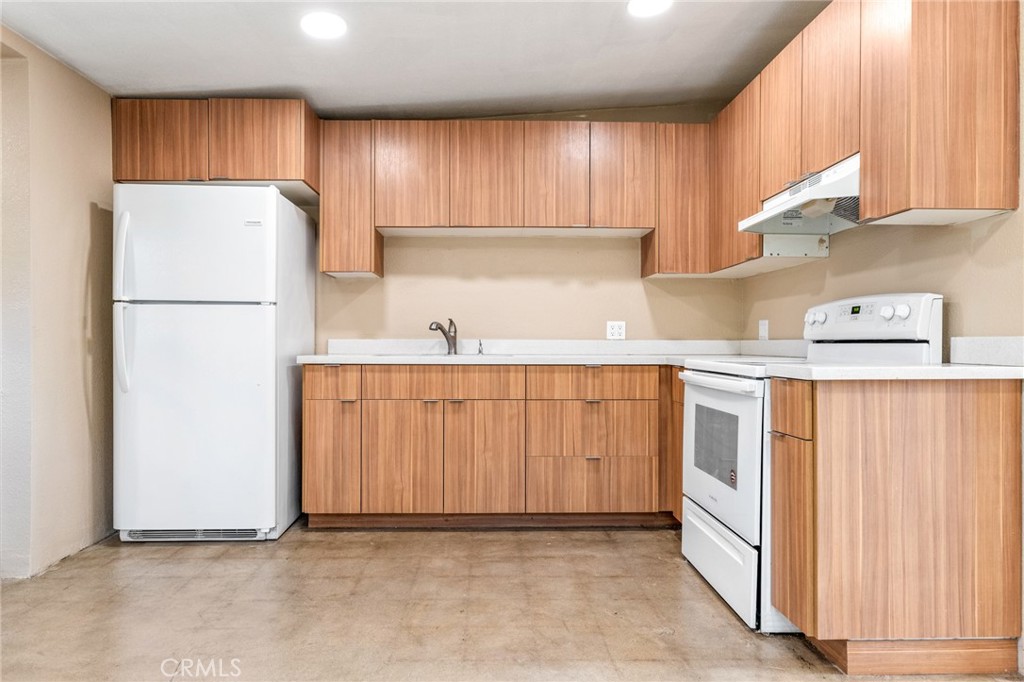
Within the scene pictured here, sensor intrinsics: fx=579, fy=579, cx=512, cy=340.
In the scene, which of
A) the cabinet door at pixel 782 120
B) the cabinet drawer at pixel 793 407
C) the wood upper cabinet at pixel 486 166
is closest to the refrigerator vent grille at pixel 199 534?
the wood upper cabinet at pixel 486 166

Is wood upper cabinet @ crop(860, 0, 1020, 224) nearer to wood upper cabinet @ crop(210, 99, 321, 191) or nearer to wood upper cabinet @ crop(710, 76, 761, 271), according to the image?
wood upper cabinet @ crop(710, 76, 761, 271)

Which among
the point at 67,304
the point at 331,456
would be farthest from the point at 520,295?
the point at 67,304

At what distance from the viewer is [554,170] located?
326 centimetres

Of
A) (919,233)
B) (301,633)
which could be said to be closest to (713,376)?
(919,233)

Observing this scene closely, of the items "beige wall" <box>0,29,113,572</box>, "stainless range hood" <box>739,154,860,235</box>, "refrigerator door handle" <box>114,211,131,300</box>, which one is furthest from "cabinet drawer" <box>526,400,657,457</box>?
"beige wall" <box>0,29,113,572</box>

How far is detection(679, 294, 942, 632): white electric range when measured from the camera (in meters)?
1.97

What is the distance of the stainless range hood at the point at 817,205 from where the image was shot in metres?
1.98

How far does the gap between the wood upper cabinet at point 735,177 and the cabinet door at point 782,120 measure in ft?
0.22

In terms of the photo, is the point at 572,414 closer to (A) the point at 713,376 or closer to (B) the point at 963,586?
(A) the point at 713,376

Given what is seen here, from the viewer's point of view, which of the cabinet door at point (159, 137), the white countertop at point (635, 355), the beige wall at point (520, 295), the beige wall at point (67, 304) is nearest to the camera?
the white countertop at point (635, 355)

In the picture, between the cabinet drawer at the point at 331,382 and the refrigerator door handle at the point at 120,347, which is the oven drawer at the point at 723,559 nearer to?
the cabinet drawer at the point at 331,382

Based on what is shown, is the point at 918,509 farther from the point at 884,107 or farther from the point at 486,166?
the point at 486,166

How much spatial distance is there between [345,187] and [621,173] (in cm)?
156

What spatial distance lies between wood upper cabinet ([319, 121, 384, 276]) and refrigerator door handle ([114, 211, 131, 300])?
3.03 feet
